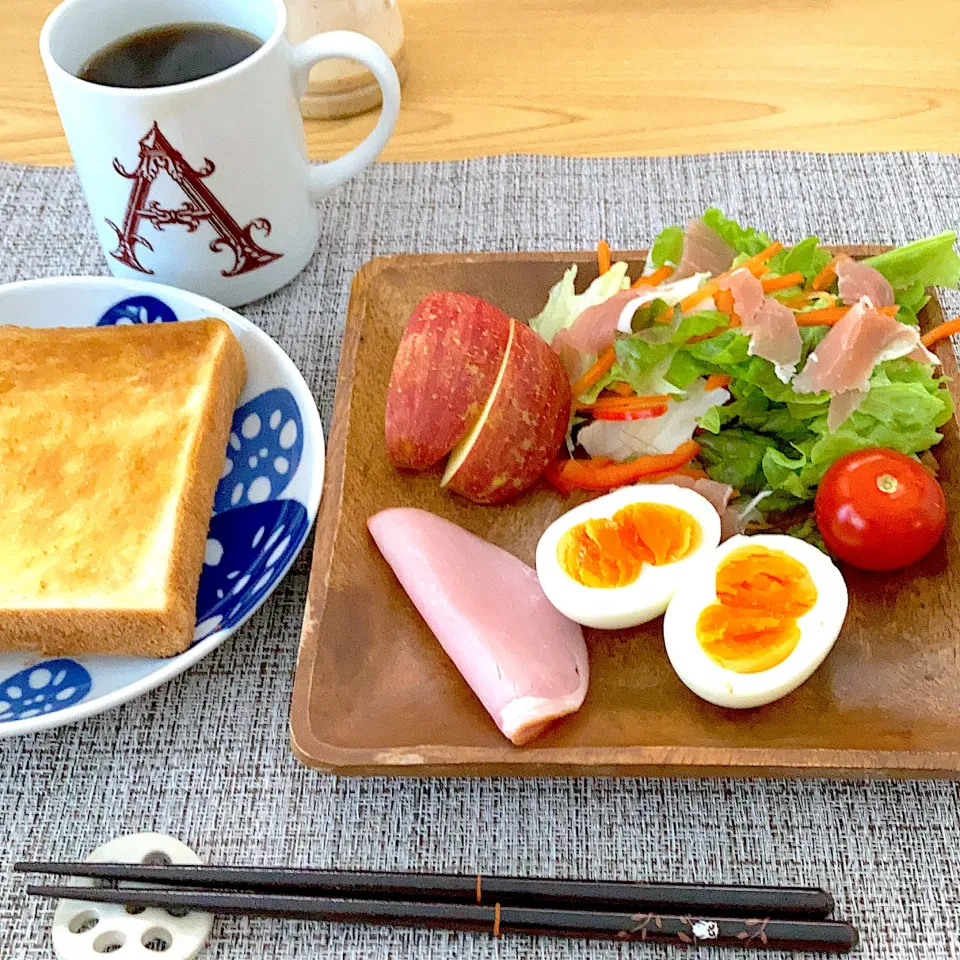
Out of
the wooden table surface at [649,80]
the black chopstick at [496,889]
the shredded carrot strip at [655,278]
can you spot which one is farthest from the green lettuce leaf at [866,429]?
the wooden table surface at [649,80]

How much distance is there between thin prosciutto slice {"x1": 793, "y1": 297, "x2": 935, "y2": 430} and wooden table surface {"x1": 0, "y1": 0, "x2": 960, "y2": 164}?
813mm

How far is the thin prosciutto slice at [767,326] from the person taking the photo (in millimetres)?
1275

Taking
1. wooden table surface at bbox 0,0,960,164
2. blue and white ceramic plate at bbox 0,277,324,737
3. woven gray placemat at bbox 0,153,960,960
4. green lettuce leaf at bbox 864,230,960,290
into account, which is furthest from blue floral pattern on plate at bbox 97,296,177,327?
green lettuce leaf at bbox 864,230,960,290

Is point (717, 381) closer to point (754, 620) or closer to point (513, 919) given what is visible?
point (754, 620)

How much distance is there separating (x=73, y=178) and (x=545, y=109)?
101cm

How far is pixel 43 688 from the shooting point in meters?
1.12

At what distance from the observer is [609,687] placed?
3.60 ft

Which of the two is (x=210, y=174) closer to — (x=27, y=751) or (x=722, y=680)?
(x=27, y=751)

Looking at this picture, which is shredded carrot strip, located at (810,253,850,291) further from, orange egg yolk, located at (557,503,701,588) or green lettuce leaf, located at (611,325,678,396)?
orange egg yolk, located at (557,503,701,588)

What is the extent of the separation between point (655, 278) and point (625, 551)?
0.47 metres

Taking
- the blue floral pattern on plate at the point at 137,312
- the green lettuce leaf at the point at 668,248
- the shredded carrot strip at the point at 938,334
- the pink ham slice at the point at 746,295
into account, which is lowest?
the shredded carrot strip at the point at 938,334

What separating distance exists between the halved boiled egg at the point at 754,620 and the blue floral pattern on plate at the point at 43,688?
0.71 m

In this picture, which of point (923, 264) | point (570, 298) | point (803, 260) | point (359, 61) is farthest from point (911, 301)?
point (359, 61)

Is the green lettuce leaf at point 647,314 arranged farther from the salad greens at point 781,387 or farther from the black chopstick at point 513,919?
the black chopstick at point 513,919
